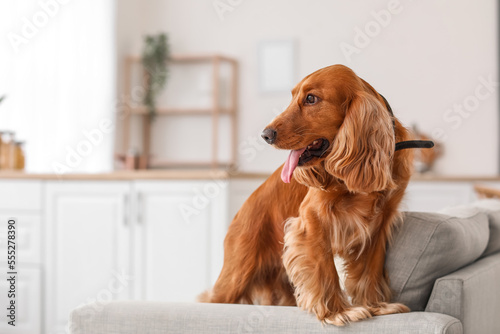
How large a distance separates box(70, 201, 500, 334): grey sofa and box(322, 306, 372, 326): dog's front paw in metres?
0.01

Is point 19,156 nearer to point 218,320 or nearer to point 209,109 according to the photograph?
point 209,109

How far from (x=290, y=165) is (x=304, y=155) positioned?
4 centimetres

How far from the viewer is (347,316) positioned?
3.93 ft

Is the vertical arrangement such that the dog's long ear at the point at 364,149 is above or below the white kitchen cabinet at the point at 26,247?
above

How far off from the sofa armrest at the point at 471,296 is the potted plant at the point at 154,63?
365cm

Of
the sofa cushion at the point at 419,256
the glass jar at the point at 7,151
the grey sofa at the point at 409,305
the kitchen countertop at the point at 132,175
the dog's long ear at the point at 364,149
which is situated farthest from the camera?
the glass jar at the point at 7,151

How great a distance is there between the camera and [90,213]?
3.38m

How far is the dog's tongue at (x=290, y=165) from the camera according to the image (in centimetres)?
112

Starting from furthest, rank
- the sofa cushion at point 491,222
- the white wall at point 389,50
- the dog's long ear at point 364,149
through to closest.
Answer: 1. the white wall at point 389,50
2. the sofa cushion at point 491,222
3. the dog's long ear at point 364,149

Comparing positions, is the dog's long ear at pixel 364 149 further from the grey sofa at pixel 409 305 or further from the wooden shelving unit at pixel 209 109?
the wooden shelving unit at pixel 209 109

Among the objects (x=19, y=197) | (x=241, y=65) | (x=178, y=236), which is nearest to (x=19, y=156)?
(x=19, y=197)

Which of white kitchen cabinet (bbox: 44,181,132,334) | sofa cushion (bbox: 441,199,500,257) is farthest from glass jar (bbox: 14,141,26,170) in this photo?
sofa cushion (bbox: 441,199,500,257)

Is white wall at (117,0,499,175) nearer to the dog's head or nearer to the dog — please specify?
the dog

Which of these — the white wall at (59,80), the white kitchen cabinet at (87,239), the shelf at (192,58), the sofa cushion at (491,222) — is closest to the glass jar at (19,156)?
the white wall at (59,80)
